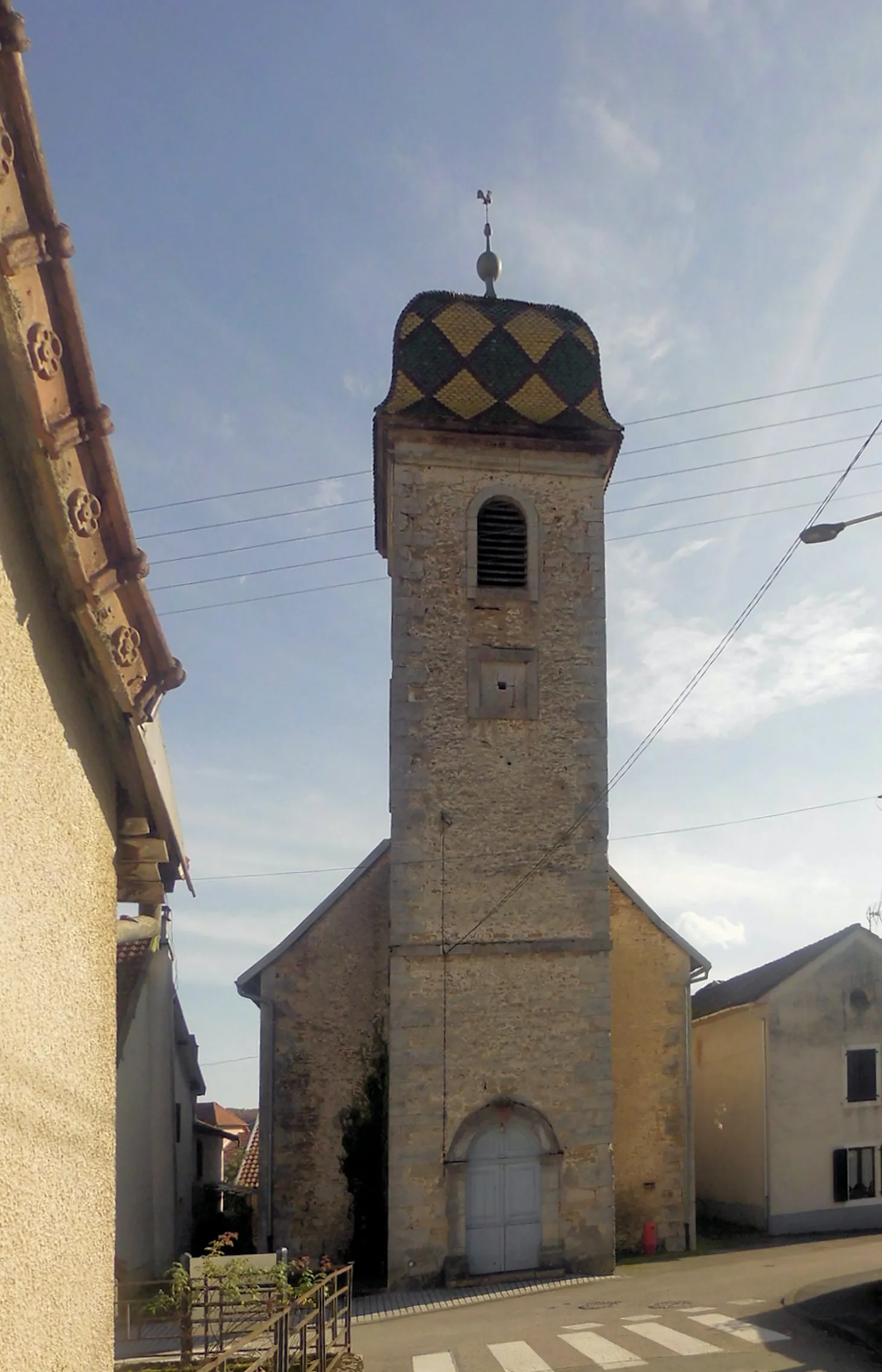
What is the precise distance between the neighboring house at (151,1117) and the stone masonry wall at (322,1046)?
208 cm

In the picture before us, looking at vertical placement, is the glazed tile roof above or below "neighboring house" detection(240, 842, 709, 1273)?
below

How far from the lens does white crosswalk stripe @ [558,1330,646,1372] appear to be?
36.9ft

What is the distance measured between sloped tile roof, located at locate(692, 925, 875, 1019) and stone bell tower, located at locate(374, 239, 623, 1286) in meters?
6.22

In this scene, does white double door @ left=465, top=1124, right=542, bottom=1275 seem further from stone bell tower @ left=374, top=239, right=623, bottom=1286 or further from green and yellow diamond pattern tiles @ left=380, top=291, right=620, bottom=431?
green and yellow diamond pattern tiles @ left=380, top=291, right=620, bottom=431

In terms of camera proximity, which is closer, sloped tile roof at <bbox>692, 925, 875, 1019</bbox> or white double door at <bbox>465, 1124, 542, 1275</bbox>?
white double door at <bbox>465, 1124, 542, 1275</bbox>

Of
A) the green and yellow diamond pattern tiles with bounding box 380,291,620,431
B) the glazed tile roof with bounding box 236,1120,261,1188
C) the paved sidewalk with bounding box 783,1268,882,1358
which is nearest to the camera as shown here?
the paved sidewalk with bounding box 783,1268,882,1358

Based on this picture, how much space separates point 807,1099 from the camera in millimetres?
22297

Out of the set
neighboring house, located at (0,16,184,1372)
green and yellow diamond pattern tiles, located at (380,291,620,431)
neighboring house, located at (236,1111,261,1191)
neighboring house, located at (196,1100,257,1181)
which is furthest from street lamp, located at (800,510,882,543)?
neighboring house, located at (196,1100,257,1181)

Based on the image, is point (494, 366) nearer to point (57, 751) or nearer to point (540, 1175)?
point (540, 1175)

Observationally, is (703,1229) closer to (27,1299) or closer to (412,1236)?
(412,1236)

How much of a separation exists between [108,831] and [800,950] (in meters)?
22.6

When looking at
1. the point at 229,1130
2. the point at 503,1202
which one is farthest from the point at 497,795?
the point at 229,1130

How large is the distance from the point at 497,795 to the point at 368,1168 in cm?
604

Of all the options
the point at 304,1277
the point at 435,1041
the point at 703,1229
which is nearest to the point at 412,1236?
the point at 435,1041
